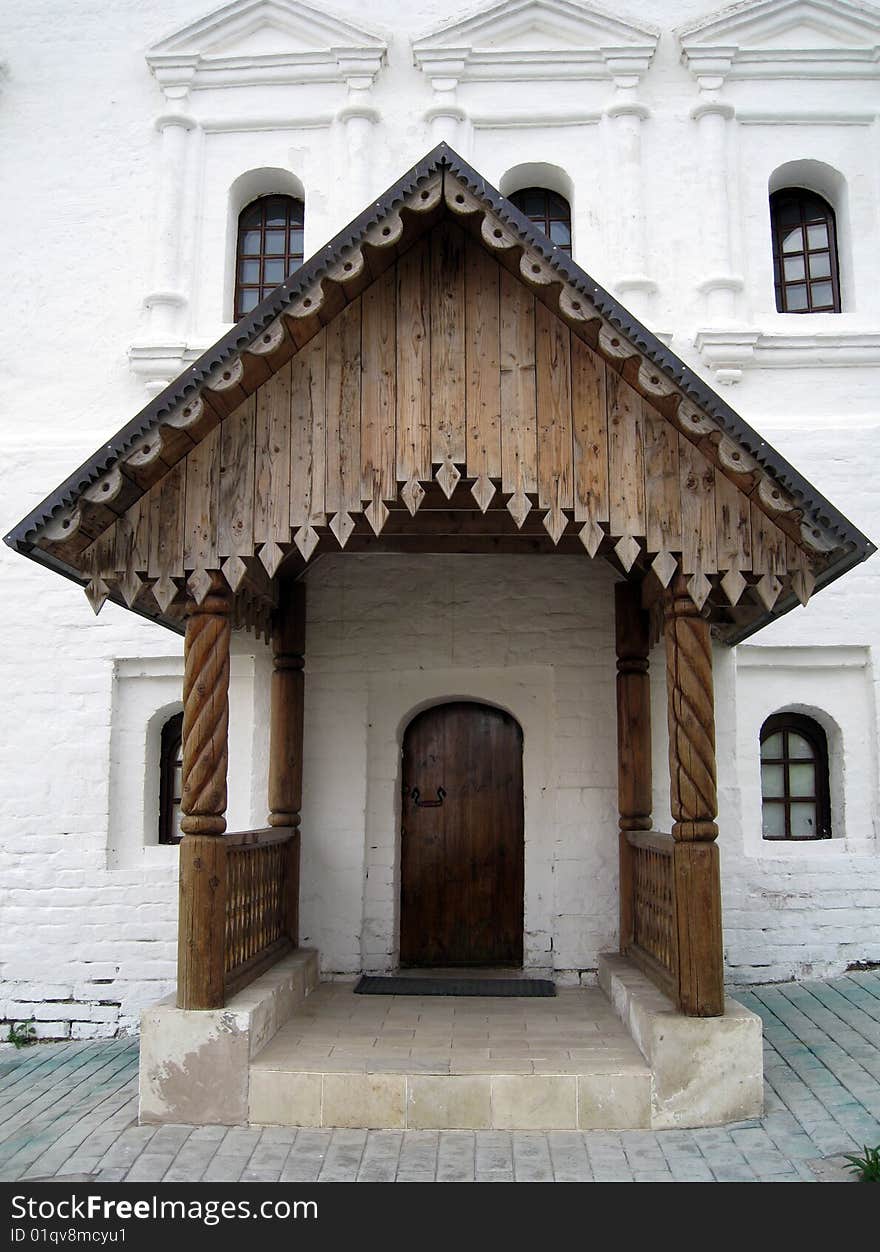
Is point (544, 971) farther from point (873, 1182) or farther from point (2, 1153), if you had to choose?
point (2, 1153)

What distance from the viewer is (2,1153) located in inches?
200

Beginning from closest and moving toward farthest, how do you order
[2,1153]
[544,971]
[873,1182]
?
1. [873,1182]
2. [2,1153]
3. [544,971]

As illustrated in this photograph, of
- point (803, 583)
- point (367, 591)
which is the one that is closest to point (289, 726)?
point (367, 591)

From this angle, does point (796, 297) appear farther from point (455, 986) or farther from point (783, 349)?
point (455, 986)

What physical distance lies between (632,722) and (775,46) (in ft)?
19.2

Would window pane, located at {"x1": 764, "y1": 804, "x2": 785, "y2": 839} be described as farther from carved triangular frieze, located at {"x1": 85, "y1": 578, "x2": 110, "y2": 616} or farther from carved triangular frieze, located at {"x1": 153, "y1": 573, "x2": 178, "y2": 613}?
carved triangular frieze, located at {"x1": 85, "y1": 578, "x2": 110, "y2": 616}

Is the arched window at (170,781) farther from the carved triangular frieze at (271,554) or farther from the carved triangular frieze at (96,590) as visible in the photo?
the carved triangular frieze at (271,554)

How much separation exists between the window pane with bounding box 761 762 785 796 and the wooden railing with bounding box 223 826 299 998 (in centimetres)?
356

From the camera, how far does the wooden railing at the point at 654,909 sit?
5914 millimetres

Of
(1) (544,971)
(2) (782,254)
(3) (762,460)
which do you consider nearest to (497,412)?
(3) (762,460)

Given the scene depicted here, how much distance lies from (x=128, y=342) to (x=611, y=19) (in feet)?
15.6

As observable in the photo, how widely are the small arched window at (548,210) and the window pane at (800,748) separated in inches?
171

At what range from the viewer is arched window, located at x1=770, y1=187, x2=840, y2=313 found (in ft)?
29.1

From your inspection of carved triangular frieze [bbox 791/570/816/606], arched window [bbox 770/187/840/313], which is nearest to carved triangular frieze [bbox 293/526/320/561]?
carved triangular frieze [bbox 791/570/816/606]
